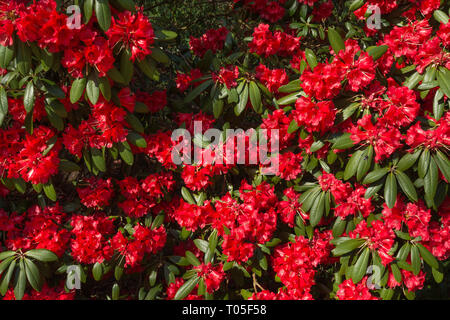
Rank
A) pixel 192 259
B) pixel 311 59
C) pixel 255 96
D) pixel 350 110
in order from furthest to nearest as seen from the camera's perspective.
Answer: pixel 192 259 → pixel 255 96 → pixel 311 59 → pixel 350 110

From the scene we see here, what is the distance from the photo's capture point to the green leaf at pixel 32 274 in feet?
5.76

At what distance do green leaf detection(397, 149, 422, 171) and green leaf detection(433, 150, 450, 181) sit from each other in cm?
7

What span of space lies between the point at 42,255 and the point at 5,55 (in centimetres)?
86

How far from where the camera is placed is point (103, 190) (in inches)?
79.1

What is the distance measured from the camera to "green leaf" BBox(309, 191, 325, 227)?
6.13 feet

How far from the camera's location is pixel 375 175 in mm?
1690

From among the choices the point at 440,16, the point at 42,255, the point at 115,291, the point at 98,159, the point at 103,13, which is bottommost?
the point at 115,291

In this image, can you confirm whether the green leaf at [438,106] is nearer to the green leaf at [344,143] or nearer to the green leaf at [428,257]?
the green leaf at [344,143]

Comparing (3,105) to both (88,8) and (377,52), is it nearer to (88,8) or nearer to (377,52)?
(88,8)

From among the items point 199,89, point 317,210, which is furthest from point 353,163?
point 199,89

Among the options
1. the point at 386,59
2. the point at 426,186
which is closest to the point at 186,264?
the point at 426,186

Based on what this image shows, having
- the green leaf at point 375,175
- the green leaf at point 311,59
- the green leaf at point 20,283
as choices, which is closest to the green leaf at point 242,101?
the green leaf at point 311,59

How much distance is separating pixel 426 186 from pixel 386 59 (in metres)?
0.59

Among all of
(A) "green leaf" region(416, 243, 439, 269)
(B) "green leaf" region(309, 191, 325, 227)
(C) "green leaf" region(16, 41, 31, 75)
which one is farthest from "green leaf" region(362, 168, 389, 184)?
(C) "green leaf" region(16, 41, 31, 75)
